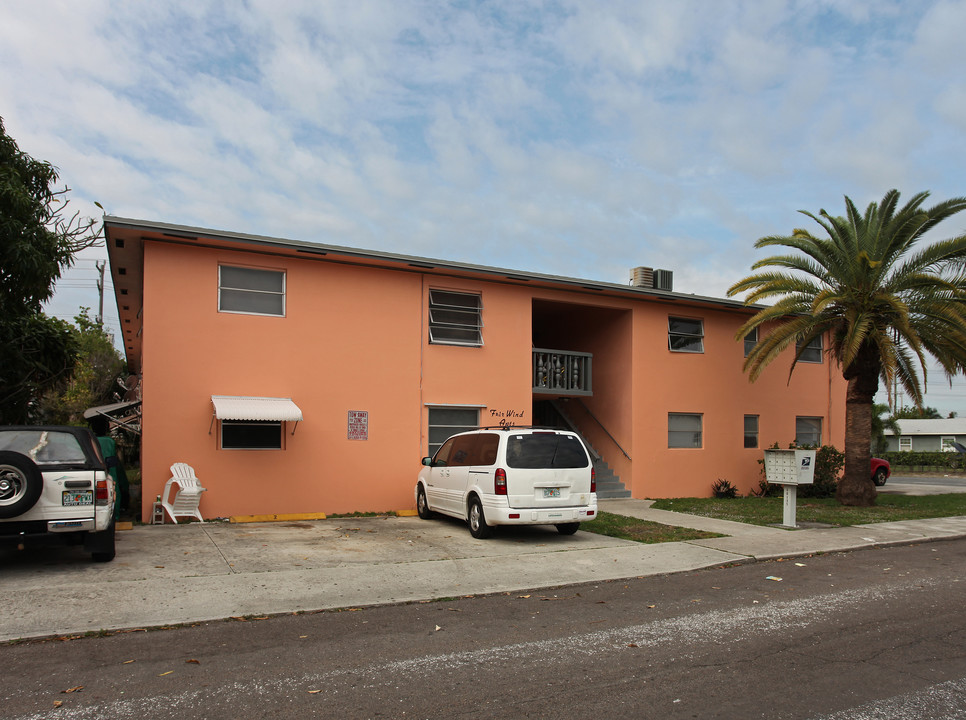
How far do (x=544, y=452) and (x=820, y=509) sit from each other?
27.3ft

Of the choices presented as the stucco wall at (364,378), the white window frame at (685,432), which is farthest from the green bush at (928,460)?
the stucco wall at (364,378)

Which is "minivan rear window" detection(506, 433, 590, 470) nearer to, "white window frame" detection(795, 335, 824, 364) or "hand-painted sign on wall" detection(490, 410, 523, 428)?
"hand-painted sign on wall" detection(490, 410, 523, 428)

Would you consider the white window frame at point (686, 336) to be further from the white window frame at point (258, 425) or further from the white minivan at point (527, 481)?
the white window frame at point (258, 425)

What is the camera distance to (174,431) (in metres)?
13.4

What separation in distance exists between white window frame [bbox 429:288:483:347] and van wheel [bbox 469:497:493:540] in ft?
17.0

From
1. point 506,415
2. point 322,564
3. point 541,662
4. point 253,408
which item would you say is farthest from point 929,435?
point 541,662

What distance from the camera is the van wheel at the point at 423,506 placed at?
46.1 ft

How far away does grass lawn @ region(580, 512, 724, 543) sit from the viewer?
11.9 meters

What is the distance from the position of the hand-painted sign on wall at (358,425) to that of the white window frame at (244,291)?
2.48 metres

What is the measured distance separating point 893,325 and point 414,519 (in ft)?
36.5

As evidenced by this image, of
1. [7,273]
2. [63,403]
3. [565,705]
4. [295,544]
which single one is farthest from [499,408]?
[63,403]

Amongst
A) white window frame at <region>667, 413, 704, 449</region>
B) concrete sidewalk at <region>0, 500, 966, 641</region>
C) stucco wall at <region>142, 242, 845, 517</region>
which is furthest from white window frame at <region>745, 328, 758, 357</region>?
concrete sidewalk at <region>0, 500, 966, 641</region>

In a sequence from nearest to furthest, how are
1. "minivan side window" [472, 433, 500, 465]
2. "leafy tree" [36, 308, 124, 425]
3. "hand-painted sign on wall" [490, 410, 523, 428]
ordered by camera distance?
"minivan side window" [472, 433, 500, 465] → "hand-painted sign on wall" [490, 410, 523, 428] → "leafy tree" [36, 308, 124, 425]

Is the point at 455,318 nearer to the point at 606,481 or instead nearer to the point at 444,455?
the point at 444,455
